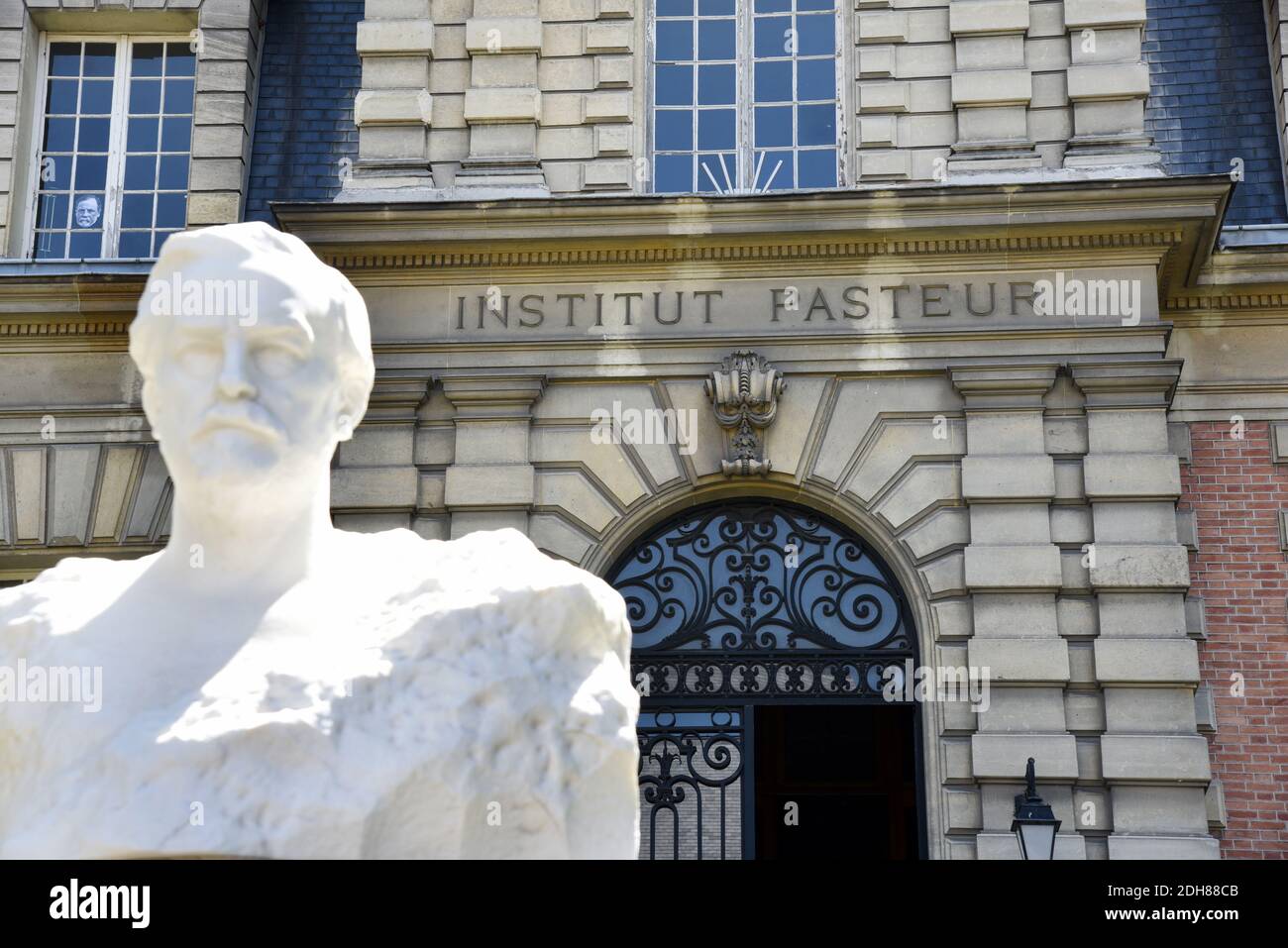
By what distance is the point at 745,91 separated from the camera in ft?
47.8

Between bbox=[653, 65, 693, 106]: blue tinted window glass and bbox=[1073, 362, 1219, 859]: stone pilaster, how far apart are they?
4013 mm

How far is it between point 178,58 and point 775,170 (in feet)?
18.5

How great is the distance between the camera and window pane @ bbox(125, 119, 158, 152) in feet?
52.0

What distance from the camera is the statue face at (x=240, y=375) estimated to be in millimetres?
3801

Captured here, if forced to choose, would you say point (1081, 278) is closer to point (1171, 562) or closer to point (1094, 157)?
point (1094, 157)

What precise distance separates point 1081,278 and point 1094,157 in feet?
3.20

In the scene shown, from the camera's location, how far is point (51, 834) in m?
3.50

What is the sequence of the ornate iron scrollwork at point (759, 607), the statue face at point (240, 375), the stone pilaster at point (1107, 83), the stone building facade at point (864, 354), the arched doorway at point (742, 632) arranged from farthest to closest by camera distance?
the stone pilaster at point (1107, 83), the ornate iron scrollwork at point (759, 607), the arched doorway at point (742, 632), the stone building facade at point (864, 354), the statue face at point (240, 375)

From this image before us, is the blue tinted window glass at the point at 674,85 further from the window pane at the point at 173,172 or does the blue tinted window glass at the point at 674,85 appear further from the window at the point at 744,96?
the window pane at the point at 173,172

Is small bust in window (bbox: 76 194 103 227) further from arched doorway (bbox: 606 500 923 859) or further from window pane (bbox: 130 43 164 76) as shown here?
arched doorway (bbox: 606 500 923 859)

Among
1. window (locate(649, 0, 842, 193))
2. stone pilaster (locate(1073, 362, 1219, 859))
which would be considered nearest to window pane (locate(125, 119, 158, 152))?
window (locate(649, 0, 842, 193))

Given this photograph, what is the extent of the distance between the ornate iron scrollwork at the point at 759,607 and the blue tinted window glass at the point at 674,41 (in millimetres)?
3937

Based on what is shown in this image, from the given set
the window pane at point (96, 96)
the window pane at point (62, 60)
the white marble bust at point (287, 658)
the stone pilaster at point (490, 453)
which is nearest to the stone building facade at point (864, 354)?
the stone pilaster at point (490, 453)

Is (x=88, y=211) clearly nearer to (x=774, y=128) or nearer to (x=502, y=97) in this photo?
(x=502, y=97)
